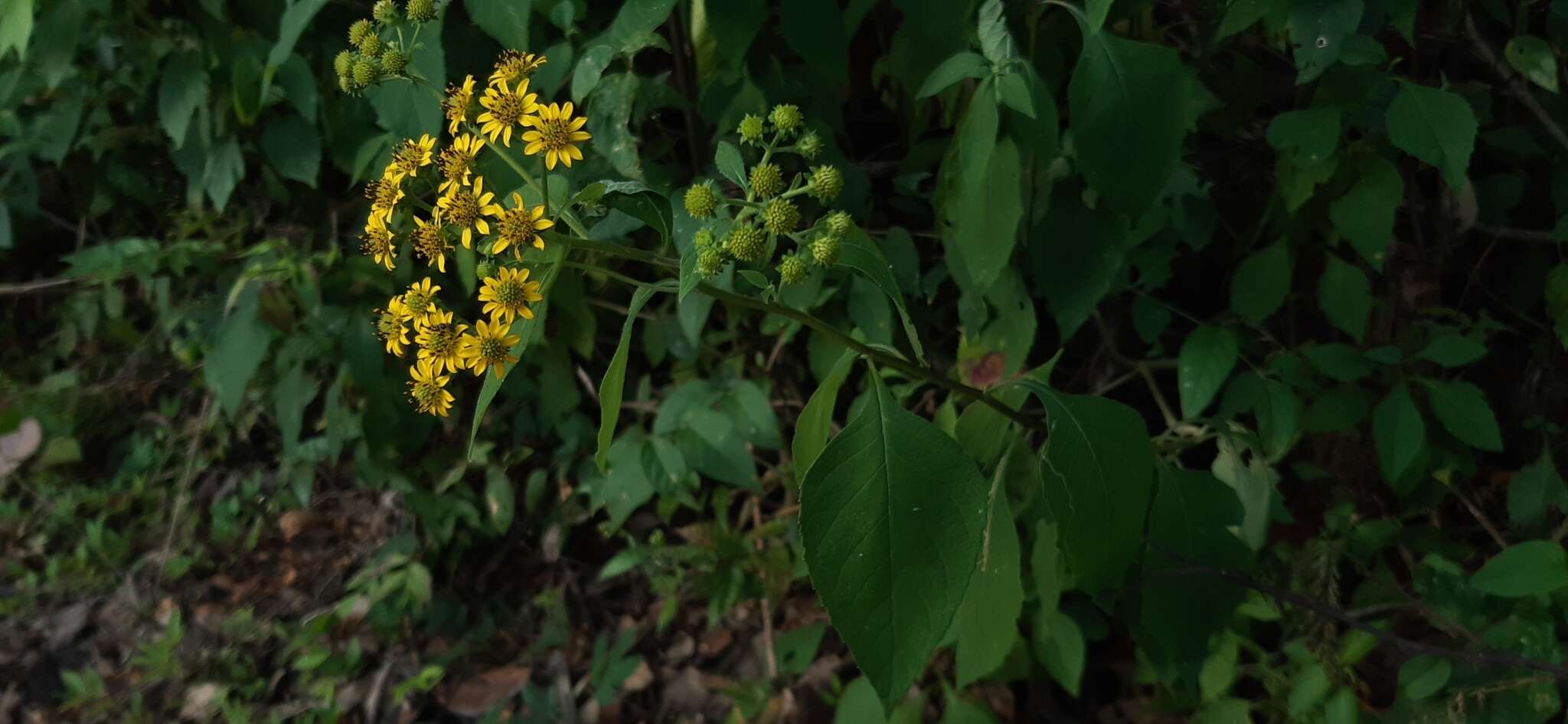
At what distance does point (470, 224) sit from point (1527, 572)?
1216 millimetres

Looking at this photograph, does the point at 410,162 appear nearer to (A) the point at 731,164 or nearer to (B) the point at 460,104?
(B) the point at 460,104

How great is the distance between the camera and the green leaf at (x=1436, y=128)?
1.16m

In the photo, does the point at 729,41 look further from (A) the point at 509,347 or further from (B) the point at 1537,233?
(B) the point at 1537,233

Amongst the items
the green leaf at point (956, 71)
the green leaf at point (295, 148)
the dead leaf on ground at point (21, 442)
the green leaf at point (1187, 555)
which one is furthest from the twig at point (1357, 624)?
the dead leaf on ground at point (21, 442)

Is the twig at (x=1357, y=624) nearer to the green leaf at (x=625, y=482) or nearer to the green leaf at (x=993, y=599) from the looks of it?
the green leaf at (x=993, y=599)

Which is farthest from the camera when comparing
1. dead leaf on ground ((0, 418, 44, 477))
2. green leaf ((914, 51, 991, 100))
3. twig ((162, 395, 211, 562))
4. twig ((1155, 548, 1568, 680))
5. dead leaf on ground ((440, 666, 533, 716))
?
dead leaf on ground ((0, 418, 44, 477))

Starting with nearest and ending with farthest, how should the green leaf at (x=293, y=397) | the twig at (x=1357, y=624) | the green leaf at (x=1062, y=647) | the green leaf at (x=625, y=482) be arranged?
the twig at (x=1357, y=624) < the green leaf at (x=1062, y=647) < the green leaf at (x=625, y=482) < the green leaf at (x=293, y=397)

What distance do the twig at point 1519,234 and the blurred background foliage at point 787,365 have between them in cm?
1

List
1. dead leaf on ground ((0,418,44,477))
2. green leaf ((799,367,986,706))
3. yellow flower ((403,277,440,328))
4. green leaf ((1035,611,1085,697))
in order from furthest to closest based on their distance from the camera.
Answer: dead leaf on ground ((0,418,44,477))
green leaf ((1035,611,1085,697))
yellow flower ((403,277,440,328))
green leaf ((799,367,986,706))

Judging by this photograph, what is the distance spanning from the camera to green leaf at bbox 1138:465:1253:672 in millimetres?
1255

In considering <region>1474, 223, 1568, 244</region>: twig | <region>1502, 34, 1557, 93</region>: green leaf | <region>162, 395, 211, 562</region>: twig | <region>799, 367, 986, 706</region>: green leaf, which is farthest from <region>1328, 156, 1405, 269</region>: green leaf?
<region>162, 395, 211, 562</region>: twig

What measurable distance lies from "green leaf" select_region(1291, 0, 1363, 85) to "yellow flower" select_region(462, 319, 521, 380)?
3.10ft

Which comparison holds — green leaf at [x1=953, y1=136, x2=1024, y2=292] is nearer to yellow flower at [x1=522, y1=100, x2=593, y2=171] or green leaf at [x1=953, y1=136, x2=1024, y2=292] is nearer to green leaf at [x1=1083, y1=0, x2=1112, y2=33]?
green leaf at [x1=1083, y1=0, x2=1112, y2=33]

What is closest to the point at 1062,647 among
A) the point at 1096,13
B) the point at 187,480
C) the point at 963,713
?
the point at 963,713
